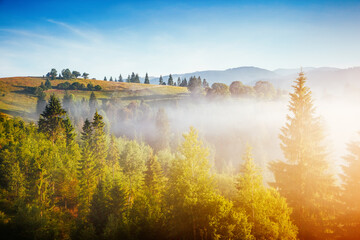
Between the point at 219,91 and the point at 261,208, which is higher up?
the point at 219,91

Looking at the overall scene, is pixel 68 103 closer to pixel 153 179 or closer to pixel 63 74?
pixel 63 74

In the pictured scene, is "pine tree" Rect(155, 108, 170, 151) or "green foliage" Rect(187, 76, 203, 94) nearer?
"pine tree" Rect(155, 108, 170, 151)

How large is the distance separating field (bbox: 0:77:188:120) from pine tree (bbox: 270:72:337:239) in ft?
418

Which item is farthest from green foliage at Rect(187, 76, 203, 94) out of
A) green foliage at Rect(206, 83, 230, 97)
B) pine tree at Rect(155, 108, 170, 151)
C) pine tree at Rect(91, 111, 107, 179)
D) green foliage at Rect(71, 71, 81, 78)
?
pine tree at Rect(91, 111, 107, 179)

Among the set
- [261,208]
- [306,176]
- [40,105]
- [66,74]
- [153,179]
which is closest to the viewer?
[261,208]

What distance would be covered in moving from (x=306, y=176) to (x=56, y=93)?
6617 inches

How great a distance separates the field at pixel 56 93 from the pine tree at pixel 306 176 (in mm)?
127464

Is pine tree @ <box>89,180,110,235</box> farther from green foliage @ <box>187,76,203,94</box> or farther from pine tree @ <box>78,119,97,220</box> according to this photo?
green foliage @ <box>187,76,203,94</box>

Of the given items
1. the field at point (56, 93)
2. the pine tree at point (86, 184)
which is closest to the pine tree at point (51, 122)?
the pine tree at point (86, 184)

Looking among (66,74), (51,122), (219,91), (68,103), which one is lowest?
(51,122)

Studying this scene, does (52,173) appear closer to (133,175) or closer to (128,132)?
(133,175)

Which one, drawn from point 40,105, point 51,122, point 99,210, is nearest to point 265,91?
point 51,122

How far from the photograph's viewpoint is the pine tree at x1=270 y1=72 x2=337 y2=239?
20.8 m

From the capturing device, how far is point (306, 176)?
2248cm
